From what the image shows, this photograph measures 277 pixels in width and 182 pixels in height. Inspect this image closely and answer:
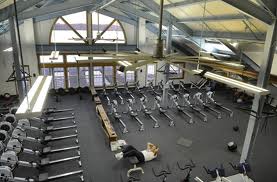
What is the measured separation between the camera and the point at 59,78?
12.8 m

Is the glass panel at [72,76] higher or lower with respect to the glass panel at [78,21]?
lower

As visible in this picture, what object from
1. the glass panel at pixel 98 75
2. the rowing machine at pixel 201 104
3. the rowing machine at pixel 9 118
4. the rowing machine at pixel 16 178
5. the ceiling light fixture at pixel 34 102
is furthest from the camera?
the glass panel at pixel 98 75

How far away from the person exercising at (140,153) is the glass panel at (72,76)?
752 centimetres

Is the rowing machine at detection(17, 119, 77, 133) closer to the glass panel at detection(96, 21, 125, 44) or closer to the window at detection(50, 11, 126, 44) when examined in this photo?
the window at detection(50, 11, 126, 44)

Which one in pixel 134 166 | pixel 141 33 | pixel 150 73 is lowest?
pixel 134 166

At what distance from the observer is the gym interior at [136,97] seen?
4.71 meters

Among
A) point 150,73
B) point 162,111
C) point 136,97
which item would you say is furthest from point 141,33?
point 162,111

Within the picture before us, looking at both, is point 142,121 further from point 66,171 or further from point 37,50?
point 37,50

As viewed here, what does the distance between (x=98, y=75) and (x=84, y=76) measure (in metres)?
0.86

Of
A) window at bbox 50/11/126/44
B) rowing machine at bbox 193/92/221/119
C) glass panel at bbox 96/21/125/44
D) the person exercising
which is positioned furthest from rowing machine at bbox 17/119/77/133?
glass panel at bbox 96/21/125/44

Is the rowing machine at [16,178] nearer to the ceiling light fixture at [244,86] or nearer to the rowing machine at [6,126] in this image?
the rowing machine at [6,126]

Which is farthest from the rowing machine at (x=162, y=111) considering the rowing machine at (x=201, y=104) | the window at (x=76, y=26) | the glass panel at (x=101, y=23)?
the glass panel at (x=101, y=23)

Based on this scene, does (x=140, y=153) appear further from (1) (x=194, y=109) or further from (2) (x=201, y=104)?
(2) (x=201, y=104)

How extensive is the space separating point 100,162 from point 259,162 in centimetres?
495
